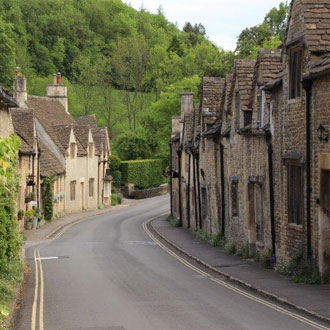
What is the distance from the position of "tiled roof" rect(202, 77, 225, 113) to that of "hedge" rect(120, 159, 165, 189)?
136 feet

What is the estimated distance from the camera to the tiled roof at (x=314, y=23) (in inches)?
765

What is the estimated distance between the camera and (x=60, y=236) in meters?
41.4

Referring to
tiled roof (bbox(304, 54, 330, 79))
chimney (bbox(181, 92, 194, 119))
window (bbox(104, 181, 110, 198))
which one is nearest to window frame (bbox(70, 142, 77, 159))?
window (bbox(104, 181, 110, 198))

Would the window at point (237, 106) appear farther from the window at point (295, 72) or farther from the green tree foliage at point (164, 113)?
the green tree foliage at point (164, 113)

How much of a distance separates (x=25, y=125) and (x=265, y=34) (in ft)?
126

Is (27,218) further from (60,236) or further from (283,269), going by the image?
(283,269)

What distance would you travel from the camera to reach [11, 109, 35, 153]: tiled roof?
4553 cm

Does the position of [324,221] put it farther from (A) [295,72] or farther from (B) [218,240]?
(B) [218,240]

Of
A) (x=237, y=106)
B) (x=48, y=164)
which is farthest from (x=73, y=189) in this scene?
(x=237, y=106)

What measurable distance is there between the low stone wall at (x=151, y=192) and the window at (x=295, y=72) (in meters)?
58.9

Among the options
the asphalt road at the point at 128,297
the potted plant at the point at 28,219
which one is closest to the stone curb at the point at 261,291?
the asphalt road at the point at 128,297

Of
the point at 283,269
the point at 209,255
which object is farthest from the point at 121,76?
the point at 283,269

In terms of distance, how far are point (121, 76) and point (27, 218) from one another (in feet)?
201

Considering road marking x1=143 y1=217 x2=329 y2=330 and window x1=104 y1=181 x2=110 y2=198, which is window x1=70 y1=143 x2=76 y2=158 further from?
road marking x1=143 y1=217 x2=329 y2=330
